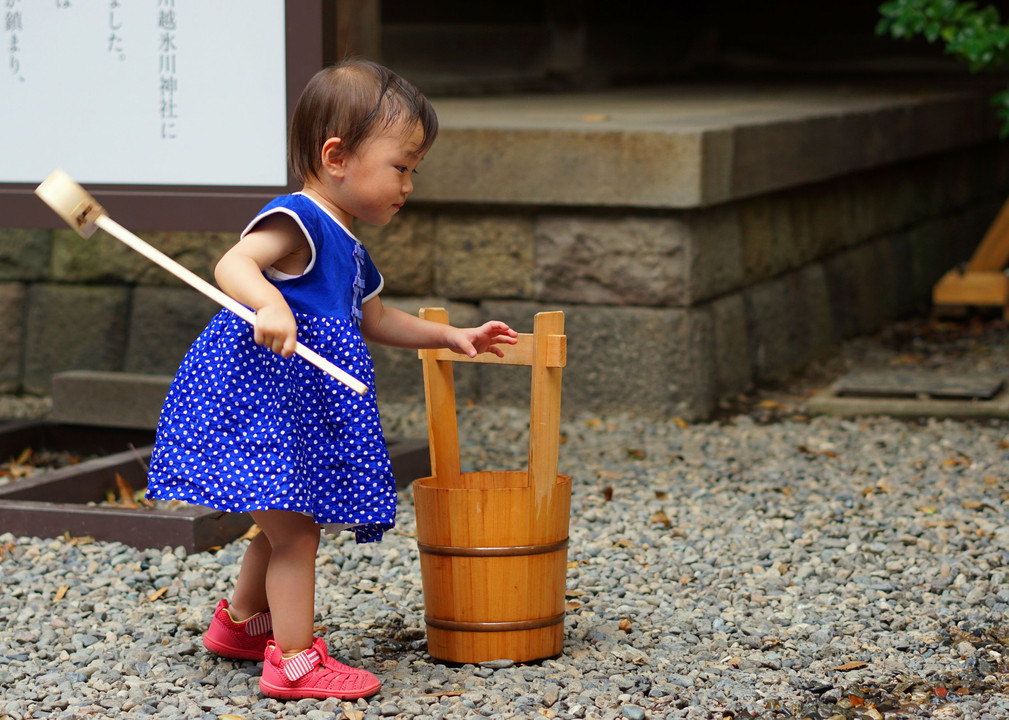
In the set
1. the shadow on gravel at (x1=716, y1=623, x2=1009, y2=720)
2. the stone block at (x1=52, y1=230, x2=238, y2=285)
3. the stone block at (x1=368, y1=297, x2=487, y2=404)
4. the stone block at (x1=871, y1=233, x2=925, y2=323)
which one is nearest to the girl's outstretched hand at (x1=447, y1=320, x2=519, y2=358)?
the shadow on gravel at (x1=716, y1=623, x2=1009, y2=720)

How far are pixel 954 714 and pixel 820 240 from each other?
3.86m

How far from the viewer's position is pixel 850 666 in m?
2.58

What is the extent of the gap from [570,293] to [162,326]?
1.59 meters

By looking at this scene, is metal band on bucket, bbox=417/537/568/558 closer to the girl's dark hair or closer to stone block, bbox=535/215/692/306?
the girl's dark hair

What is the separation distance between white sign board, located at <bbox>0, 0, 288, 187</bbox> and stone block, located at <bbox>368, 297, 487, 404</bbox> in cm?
140

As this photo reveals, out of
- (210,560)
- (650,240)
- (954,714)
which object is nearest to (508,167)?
(650,240)

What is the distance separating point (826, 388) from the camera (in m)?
5.34

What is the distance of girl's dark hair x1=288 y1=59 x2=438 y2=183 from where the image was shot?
7.58ft

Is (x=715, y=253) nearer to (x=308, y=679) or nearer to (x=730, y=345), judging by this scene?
(x=730, y=345)

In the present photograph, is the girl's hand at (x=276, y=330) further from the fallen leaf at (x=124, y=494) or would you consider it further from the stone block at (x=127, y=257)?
the stone block at (x=127, y=257)

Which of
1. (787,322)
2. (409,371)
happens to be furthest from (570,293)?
(787,322)

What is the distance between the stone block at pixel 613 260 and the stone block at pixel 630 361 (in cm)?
5

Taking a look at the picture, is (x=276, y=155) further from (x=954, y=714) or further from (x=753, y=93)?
(x=753, y=93)

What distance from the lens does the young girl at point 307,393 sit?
7.57 feet
